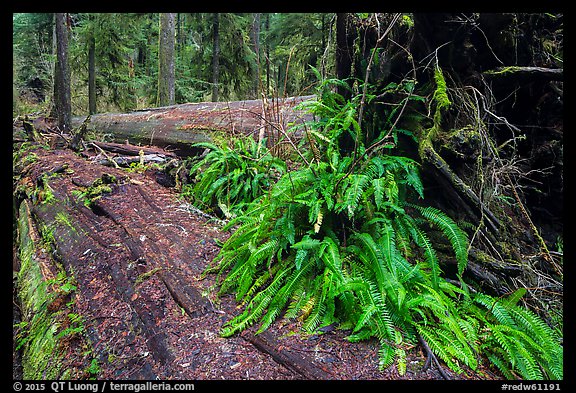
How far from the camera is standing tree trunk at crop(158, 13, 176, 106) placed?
12516 millimetres

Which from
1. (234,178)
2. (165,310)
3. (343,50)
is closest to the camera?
(165,310)

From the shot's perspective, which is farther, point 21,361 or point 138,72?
point 138,72

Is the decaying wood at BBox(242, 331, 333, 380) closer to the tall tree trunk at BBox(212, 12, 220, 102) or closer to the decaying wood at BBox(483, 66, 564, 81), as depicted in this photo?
the decaying wood at BBox(483, 66, 564, 81)

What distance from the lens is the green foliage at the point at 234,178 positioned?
522cm

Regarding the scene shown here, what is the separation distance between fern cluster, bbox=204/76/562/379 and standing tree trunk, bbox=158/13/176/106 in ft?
34.4

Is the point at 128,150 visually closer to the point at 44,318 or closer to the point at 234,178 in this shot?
the point at 234,178

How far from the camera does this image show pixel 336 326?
2779 millimetres

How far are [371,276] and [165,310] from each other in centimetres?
194

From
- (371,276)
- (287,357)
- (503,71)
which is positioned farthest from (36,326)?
(503,71)

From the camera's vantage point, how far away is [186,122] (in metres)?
8.38

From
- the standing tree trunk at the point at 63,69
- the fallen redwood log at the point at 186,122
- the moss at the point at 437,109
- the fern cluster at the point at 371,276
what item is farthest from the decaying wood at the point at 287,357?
the standing tree trunk at the point at 63,69

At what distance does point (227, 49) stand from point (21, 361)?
13592mm

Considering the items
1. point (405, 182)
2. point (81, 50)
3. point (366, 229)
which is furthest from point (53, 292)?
point (81, 50)
